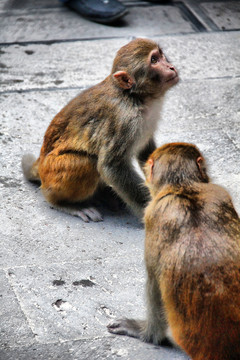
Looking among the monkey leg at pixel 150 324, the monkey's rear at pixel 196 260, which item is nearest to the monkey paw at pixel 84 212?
the monkey leg at pixel 150 324

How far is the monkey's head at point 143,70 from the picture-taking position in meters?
5.34

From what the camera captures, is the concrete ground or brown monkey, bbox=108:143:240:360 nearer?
brown monkey, bbox=108:143:240:360

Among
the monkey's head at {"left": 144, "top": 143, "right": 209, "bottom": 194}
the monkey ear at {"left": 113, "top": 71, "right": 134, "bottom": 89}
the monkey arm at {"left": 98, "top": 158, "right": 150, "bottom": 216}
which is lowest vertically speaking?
the monkey arm at {"left": 98, "top": 158, "right": 150, "bottom": 216}

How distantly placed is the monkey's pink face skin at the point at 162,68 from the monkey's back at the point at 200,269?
1.74m

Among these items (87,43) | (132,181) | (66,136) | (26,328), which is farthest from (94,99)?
(87,43)

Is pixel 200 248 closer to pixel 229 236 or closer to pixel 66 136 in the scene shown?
pixel 229 236

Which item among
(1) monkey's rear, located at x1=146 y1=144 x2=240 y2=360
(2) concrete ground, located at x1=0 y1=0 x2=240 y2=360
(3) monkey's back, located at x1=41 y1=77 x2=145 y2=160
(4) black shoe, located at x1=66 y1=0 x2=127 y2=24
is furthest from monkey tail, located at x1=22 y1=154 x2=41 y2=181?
(4) black shoe, located at x1=66 y1=0 x2=127 y2=24

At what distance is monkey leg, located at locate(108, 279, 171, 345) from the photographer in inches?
158

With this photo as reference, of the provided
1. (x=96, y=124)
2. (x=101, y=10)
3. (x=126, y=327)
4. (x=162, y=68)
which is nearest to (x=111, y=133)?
(x=96, y=124)

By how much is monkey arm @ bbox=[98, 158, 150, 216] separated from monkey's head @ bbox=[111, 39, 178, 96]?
624 millimetres

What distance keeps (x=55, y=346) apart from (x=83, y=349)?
0.18 m

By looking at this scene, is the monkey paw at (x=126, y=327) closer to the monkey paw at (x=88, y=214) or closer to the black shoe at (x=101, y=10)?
the monkey paw at (x=88, y=214)

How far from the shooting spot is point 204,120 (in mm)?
6938

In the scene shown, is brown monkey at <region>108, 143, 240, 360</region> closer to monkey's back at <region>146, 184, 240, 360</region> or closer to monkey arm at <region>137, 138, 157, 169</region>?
monkey's back at <region>146, 184, 240, 360</region>
